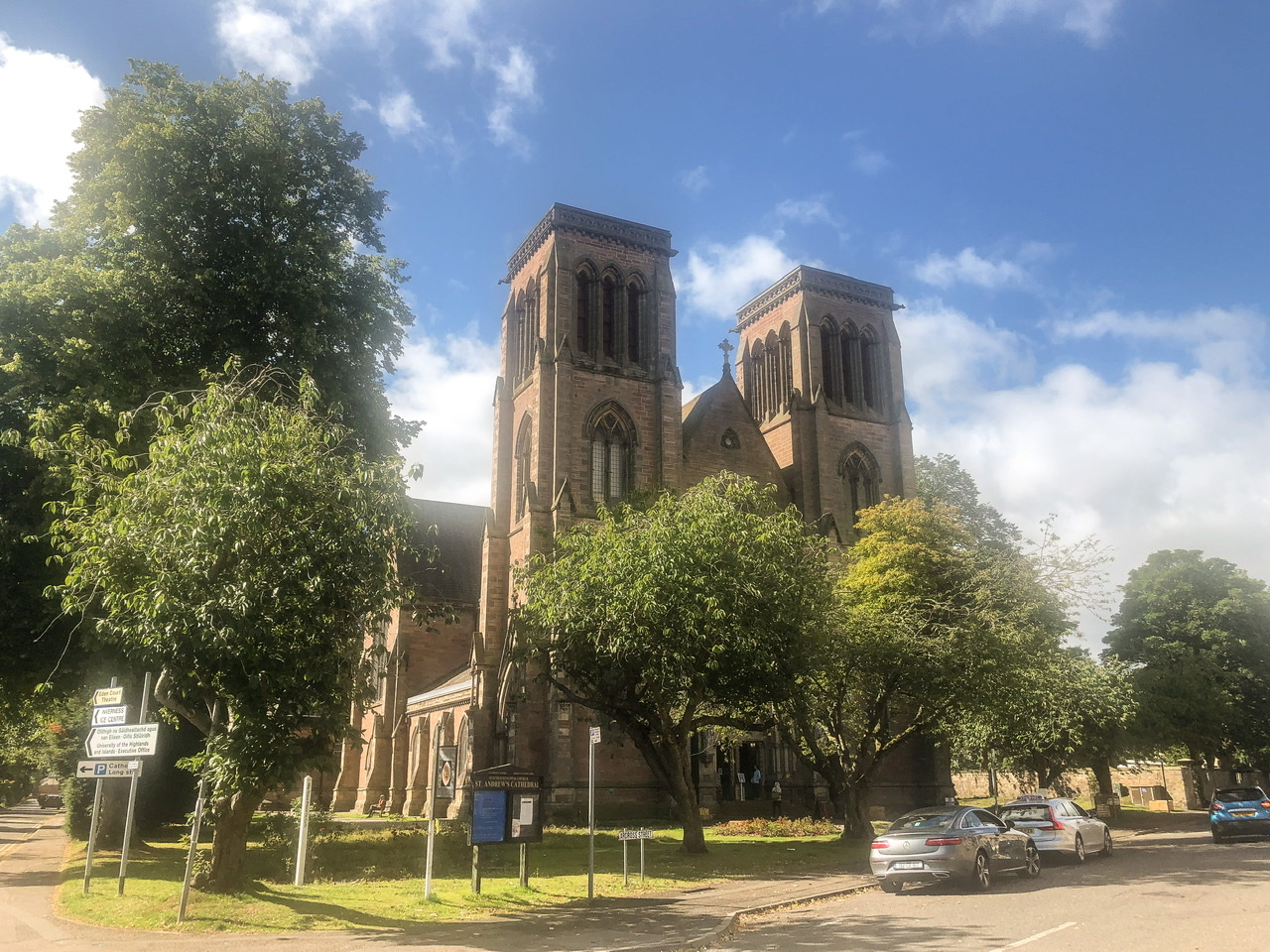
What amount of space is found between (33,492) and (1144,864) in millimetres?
24033

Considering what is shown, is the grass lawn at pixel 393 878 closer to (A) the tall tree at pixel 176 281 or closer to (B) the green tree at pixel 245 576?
(B) the green tree at pixel 245 576

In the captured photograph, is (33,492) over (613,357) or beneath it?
beneath

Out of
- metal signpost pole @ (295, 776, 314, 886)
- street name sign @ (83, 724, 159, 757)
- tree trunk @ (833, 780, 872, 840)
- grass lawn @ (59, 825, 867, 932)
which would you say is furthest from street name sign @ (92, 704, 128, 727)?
tree trunk @ (833, 780, 872, 840)

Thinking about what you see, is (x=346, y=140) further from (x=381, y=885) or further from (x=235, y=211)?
(x=381, y=885)

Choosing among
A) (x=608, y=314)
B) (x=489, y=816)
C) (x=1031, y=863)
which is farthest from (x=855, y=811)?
(x=608, y=314)

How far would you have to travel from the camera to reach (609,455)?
1501 inches

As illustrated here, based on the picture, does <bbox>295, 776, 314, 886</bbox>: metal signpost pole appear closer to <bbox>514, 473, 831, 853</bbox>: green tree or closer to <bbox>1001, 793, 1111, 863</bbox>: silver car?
<bbox>514, 473, 831, 853</bbox>: green tree

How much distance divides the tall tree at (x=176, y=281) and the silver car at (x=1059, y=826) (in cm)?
1663

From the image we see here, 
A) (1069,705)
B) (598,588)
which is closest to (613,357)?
(598,588)

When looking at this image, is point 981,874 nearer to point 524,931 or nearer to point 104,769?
point 524,931

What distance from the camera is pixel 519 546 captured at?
36.0m

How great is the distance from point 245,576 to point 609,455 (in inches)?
997

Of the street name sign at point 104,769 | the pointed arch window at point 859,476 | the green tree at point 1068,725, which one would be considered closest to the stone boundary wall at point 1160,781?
the green tree at point 1068,725

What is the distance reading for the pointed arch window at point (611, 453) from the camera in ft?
123
